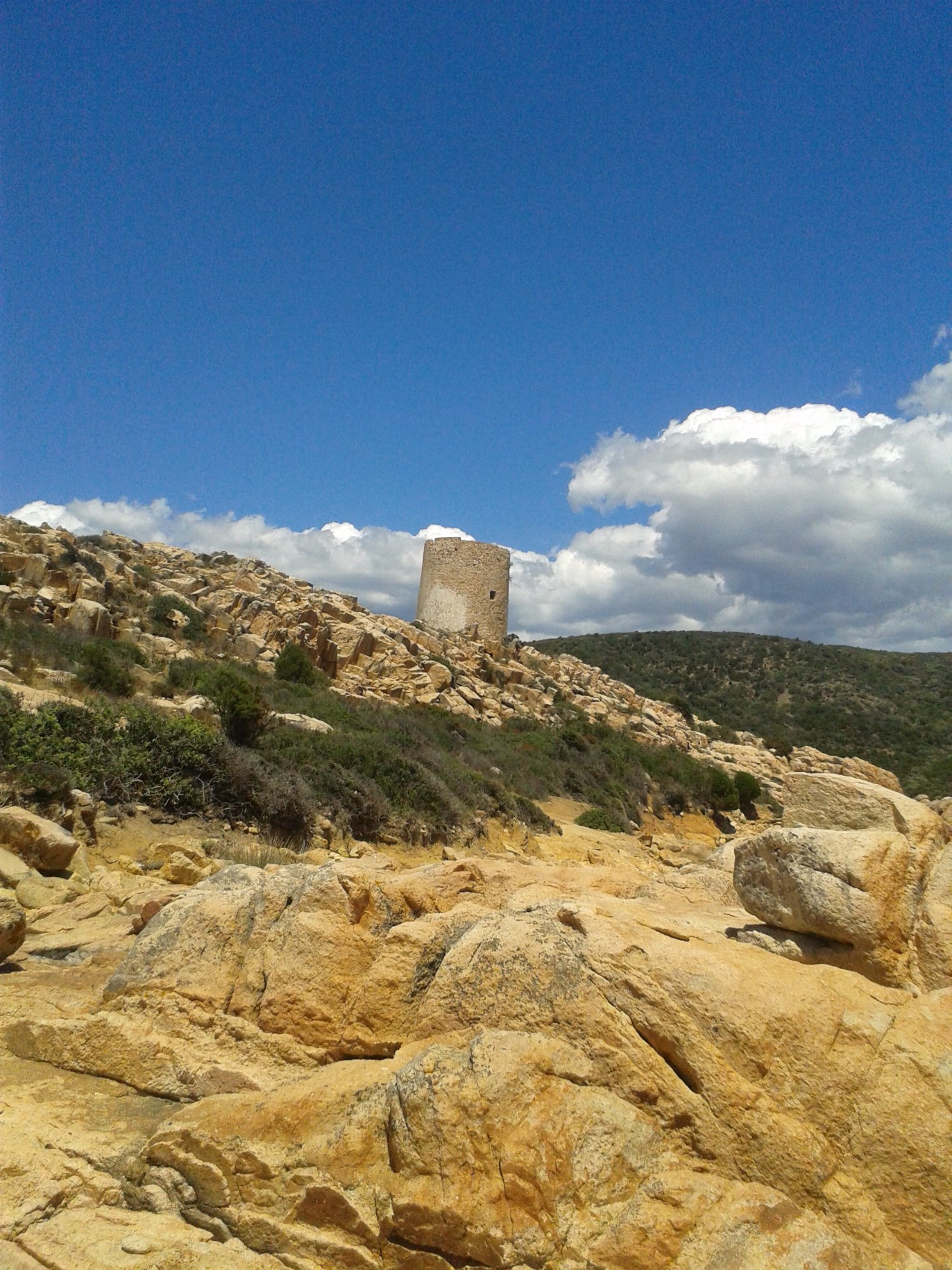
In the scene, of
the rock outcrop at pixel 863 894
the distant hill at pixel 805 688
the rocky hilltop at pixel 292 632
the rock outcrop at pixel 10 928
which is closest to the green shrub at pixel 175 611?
the rocky hilltop at pixel 292 632

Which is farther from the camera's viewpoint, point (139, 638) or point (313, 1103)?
point (139, 638)

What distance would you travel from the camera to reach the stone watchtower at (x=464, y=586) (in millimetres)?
27031

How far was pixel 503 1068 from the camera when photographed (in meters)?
2.68

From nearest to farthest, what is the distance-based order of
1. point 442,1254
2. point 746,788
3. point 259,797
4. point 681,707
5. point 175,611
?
point 442,1254
point 259,797
point 175,611
point 746,788
point 681,707

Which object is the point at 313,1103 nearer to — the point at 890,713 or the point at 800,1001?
the point at 800,1001

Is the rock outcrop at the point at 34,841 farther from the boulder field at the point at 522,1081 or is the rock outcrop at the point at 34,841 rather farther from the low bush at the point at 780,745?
the low bush at the point at 780,745

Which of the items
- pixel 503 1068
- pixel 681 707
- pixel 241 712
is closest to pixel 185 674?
pixel 241 712

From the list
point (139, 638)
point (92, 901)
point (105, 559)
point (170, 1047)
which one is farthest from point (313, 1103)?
point (105, 559)

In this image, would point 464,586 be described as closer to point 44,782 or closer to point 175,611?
point 175,611

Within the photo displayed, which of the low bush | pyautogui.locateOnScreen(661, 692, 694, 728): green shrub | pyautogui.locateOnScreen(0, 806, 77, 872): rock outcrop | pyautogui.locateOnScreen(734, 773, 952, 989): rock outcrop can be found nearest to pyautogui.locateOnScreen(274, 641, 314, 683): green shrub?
pyautogui.locateOnScreen(0, 806, 77, 872): rock outcrop

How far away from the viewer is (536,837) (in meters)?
13.0

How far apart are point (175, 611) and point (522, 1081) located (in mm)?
18314

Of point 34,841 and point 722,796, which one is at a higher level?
point 34,841

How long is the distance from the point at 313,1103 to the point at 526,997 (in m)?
0.86
